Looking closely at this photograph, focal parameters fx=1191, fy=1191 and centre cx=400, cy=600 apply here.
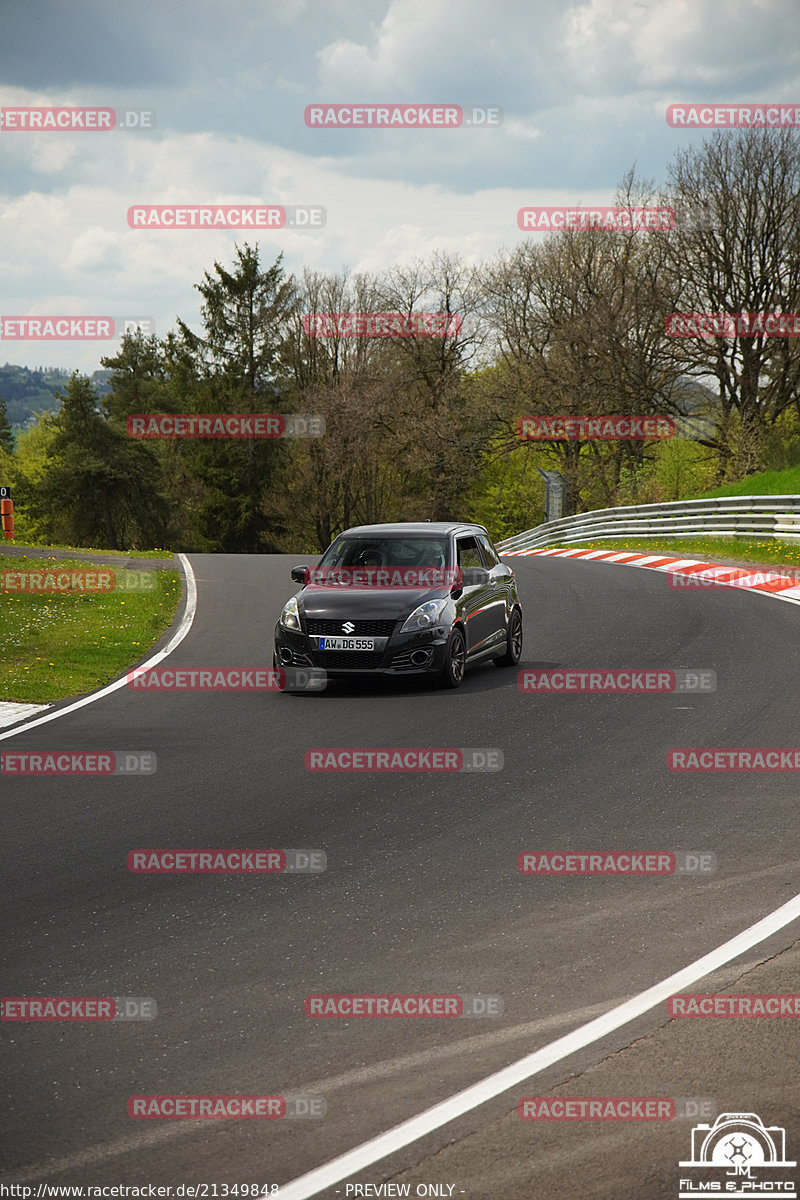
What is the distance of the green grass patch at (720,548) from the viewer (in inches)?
1018

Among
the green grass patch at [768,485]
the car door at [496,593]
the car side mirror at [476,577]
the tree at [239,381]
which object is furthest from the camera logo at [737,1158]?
the tree at [239,381]

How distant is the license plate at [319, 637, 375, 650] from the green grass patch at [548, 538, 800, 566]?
1511 centimetres

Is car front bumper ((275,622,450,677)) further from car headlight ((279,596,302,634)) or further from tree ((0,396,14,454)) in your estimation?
tree ((0,396,14,454))

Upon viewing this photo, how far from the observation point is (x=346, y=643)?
12008 millimetres

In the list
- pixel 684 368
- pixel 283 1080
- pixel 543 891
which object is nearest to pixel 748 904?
pixel 543 891

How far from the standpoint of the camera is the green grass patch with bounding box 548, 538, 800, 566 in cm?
2585

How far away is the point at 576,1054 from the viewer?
4.32 metres

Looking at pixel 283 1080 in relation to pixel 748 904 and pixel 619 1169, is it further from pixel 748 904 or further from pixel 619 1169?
pixel 748 904

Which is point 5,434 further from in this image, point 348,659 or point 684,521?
point 348,659

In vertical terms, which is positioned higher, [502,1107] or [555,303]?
[555,303]

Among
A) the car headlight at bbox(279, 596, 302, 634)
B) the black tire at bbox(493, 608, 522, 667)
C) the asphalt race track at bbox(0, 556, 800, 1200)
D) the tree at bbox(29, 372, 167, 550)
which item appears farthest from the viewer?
the tree at bbox(29, 372, 167, 550)

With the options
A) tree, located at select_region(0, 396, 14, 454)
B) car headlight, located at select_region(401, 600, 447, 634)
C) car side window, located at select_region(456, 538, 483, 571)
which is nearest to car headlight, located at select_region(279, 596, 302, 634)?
car headlight, located at select_region(401, 600, 447, 634)

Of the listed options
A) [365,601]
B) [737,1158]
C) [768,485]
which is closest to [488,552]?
[365,601]

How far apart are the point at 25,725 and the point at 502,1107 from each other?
7.89 metres
